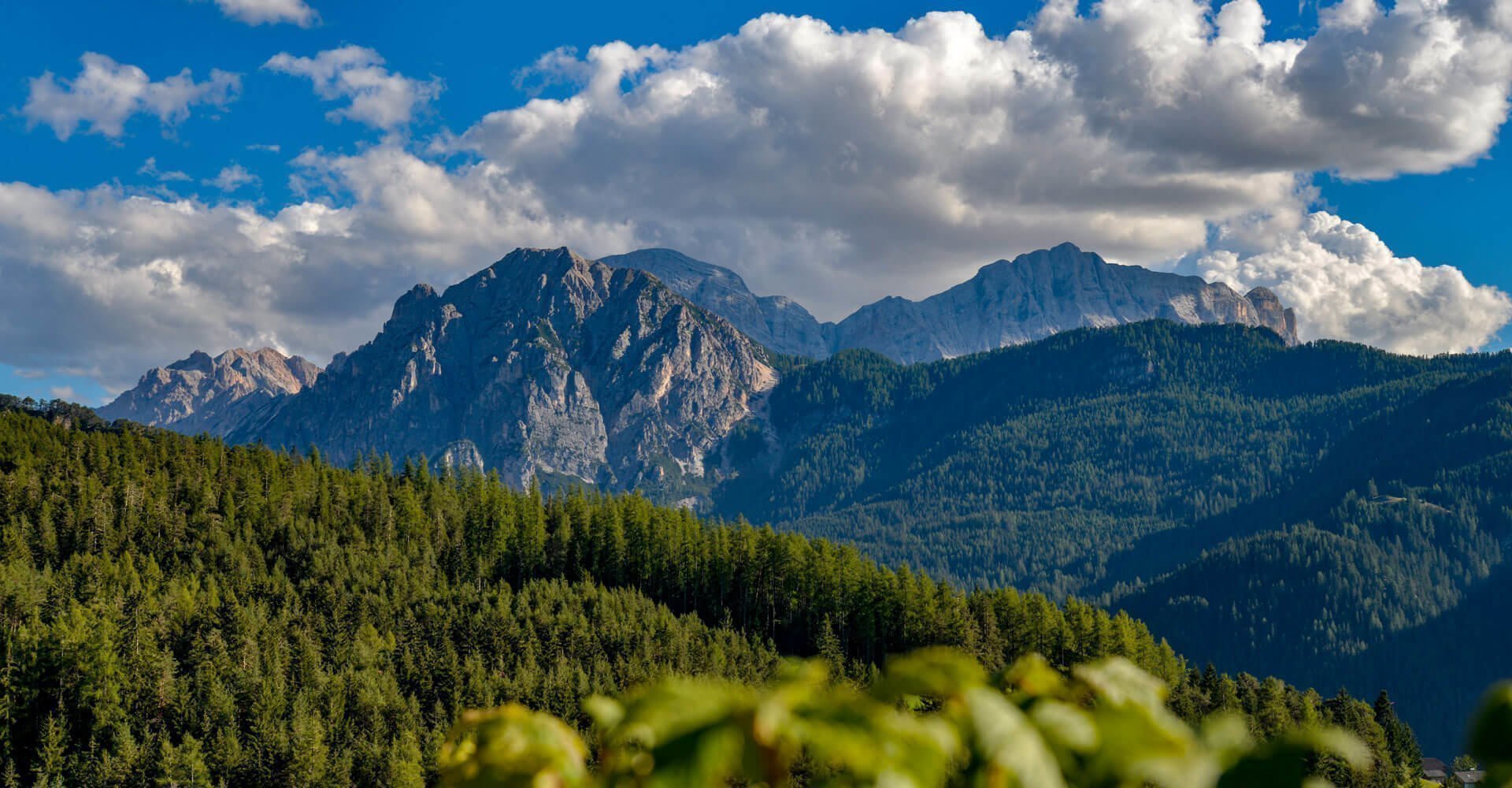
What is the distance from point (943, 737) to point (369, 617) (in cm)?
12318

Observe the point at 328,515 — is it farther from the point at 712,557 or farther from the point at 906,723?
the point at 906,723

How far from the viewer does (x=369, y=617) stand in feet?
378

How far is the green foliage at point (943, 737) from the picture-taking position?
280 cm

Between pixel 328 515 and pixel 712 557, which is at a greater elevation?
pixel 328 515

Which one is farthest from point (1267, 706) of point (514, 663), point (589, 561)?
point (589, 561)

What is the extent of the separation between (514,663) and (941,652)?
366 ft

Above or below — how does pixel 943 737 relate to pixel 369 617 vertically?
above

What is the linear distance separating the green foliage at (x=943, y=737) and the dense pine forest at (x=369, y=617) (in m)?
69.7

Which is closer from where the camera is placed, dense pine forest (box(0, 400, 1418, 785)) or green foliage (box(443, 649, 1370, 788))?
green foliage (box(443, 649, 1370, 788))

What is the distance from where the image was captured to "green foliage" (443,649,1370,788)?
2803mm

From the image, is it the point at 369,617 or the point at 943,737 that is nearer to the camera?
the point at 943,737

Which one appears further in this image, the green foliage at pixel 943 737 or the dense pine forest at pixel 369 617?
the dense pine forest at pixel 369 617

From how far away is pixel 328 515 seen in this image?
477 feet

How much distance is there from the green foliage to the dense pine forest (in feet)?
229
